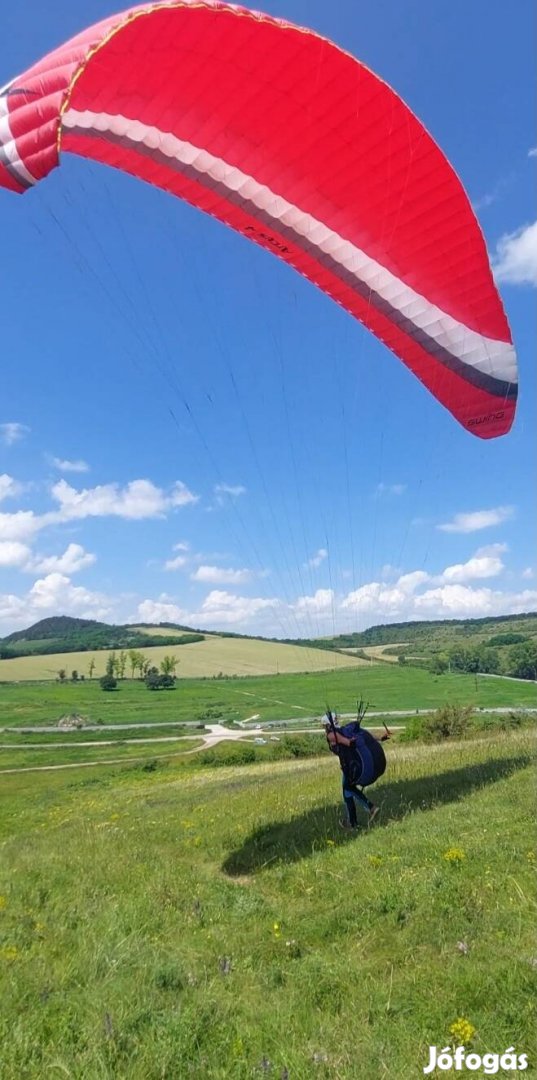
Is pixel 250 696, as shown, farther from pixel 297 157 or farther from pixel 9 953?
pixel 9 953

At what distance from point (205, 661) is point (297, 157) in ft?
470

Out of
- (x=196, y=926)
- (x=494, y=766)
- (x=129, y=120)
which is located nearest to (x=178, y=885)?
(x=196, y=926)

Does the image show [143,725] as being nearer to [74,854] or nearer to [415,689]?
[415,689]

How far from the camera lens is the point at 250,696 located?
120 metres

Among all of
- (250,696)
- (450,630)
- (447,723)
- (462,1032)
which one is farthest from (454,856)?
(450,630)

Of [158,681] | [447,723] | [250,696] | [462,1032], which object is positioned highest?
[462,1032]

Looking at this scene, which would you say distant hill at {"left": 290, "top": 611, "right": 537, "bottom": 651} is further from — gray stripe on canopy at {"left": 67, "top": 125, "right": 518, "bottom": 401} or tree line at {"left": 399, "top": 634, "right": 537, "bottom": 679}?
gray stripe on canopy at {"left": 67, "top": 125, "right": 518, "bottom": 401}

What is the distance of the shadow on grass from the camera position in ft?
24.9

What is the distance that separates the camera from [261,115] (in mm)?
8398

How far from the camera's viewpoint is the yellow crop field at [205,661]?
14100cm

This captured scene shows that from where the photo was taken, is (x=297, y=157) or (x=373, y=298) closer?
(x=297, y=157)

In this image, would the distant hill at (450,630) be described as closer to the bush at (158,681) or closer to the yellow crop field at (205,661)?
the yellow crop field at (205,661)

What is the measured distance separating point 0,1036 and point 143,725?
96.8m

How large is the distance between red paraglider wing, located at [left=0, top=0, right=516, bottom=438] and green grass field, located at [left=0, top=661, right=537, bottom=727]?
8158 centimetres
